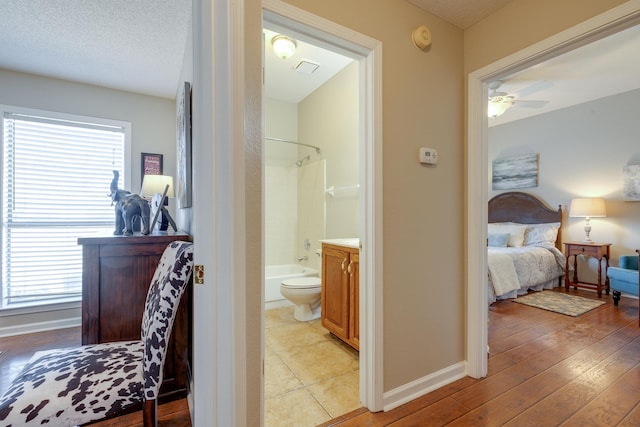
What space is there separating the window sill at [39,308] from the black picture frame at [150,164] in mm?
1510

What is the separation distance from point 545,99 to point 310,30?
4311 mm

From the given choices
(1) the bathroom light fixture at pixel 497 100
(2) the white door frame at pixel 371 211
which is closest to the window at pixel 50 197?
(2) the white door frame at pixel 371 211

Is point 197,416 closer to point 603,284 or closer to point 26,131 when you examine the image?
point 26,131

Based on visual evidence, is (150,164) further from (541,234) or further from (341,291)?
(541,234)

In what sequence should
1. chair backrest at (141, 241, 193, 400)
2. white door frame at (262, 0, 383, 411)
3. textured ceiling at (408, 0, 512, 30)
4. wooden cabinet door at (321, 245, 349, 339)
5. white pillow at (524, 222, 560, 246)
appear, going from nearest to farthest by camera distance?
1. chair backrest at (141, 241, 193, 400)
2. white door frame at (262, 0, 383, 411)
3. textured ceiling at (408, 0, 512, 30)
4. wooden cabinet door at (321, 245, 349, 339)
5. white pillow at (524, 222, 560, 246)

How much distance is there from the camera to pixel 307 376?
6.51 feet

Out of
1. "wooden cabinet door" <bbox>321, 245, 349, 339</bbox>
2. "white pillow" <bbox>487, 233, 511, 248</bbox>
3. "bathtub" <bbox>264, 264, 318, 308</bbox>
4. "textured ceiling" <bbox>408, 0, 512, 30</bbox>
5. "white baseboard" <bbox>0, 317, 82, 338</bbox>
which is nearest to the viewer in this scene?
"textured ceiling" <bbox>408, 0, 512, 30</bbox>

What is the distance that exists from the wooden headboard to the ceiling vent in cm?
424

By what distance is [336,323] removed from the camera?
241 cm

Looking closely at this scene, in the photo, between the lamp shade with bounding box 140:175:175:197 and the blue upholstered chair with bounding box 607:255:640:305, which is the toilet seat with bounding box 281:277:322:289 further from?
the blue upholstered chair with bounding box 607:255:640:305

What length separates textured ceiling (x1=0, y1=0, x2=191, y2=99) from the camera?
1.92 metres

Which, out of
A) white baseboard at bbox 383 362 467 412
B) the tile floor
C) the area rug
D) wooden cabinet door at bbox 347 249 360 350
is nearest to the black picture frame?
the tile floor

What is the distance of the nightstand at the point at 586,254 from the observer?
12.6 ft

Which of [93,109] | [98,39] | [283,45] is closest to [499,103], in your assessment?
[283,45]
